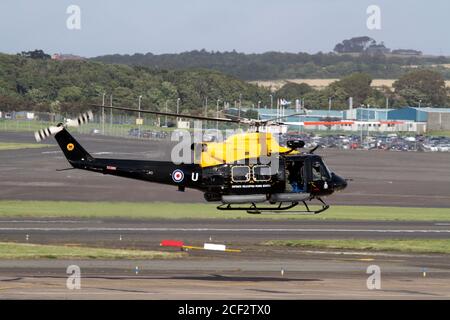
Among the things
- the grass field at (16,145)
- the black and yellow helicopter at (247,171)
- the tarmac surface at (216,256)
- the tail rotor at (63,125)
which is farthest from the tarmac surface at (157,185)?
the tail rotor at (63,125)

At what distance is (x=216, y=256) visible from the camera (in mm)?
38094

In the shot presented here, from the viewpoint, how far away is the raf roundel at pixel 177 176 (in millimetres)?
32688

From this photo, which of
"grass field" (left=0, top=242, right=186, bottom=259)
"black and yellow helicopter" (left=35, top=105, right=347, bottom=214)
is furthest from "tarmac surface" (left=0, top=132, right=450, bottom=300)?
"black and yellow helicopter" (left=35, top=105, right=347, bottom=214)

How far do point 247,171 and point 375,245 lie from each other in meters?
12.9

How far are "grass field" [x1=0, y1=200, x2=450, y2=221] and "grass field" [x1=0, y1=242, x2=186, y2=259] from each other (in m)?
13.5

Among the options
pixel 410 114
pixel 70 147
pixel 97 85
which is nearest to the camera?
pixel 70 147

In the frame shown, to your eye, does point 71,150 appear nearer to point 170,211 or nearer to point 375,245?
point 375,245

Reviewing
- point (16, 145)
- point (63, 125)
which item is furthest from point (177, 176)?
point (16, 145)

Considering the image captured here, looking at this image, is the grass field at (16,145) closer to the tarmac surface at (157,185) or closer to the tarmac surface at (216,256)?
the tarmac surface at (157,185)

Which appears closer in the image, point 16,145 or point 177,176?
point 177,176

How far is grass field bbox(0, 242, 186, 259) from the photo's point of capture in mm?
36875

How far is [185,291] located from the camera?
28500 mm

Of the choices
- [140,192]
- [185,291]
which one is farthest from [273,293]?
[140,192]
